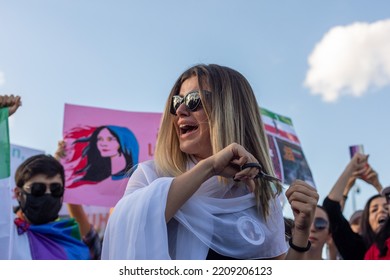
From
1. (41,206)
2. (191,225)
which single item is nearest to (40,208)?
(41,206)

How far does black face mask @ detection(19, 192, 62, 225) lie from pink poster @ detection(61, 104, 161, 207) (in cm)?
92

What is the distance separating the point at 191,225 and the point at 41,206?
1821mm

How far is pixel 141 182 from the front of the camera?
1979mm

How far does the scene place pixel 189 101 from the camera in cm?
209

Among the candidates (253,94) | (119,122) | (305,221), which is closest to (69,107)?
(119,122)

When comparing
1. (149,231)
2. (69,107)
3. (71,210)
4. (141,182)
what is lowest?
(71,210)

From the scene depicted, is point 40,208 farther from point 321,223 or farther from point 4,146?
point 321,223

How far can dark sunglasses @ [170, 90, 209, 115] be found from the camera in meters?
2.08

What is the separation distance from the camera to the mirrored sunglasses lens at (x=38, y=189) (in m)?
3.48

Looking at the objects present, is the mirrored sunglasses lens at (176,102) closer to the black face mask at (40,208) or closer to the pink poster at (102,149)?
the black face mask at (40,208)

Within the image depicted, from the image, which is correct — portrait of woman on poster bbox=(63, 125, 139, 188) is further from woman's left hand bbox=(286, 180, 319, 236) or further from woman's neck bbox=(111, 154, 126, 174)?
woman's left hand bbox=(286, 180, 319, 236)

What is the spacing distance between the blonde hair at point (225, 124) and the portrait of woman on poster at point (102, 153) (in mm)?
2587
